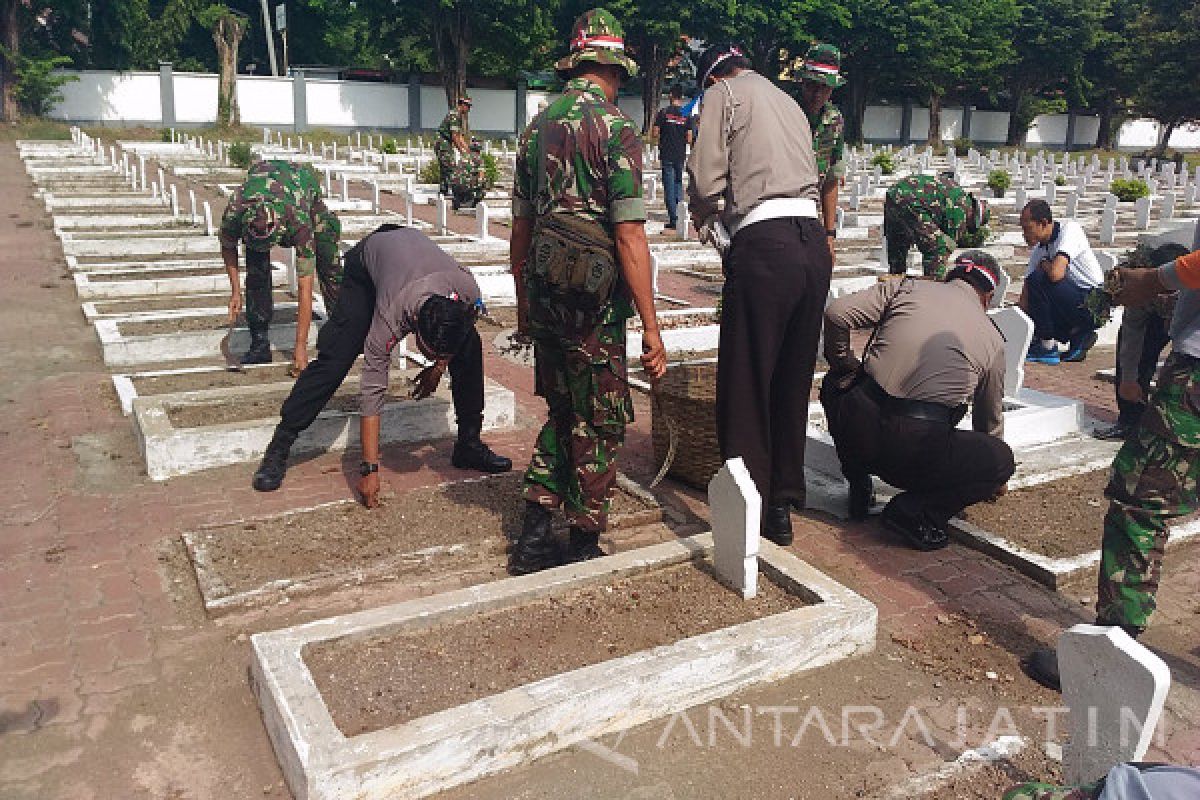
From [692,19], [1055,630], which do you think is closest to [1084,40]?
[692,19]

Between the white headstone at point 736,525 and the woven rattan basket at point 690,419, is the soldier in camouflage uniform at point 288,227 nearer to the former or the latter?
the woven rattan basket at point 690,419

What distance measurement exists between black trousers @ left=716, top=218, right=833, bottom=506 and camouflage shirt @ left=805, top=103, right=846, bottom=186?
2746 millimetres

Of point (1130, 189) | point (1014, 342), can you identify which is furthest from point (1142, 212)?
point (1014, 342)

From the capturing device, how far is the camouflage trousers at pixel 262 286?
21.0 feet

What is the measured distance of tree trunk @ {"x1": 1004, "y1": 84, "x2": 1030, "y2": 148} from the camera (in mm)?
47531

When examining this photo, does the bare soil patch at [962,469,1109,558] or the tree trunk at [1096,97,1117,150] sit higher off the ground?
the tree trunk at [1096,97,1117,150]

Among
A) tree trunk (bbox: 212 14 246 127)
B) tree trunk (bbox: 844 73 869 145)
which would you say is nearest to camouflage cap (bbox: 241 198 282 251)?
tree trunk (bbox: 212 14 246 127)

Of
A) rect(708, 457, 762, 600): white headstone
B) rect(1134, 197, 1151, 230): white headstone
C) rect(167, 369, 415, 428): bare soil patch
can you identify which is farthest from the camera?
rect(1134, 197, 1151, 230): white headstone

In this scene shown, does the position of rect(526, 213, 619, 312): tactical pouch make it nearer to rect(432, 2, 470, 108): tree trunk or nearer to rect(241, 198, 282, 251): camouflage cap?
rect(241, 198, 282, 251): camouflage cap

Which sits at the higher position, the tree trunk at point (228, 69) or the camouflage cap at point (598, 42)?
the tree trunk at point (228, 69)

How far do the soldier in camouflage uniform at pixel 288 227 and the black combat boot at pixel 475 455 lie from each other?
4.54ft

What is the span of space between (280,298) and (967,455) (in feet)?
22.4

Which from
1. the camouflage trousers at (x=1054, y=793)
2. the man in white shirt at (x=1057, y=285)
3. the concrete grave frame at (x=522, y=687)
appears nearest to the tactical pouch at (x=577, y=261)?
the concrete grave frame at (x=522, y=687)

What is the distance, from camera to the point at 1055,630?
368 cm
